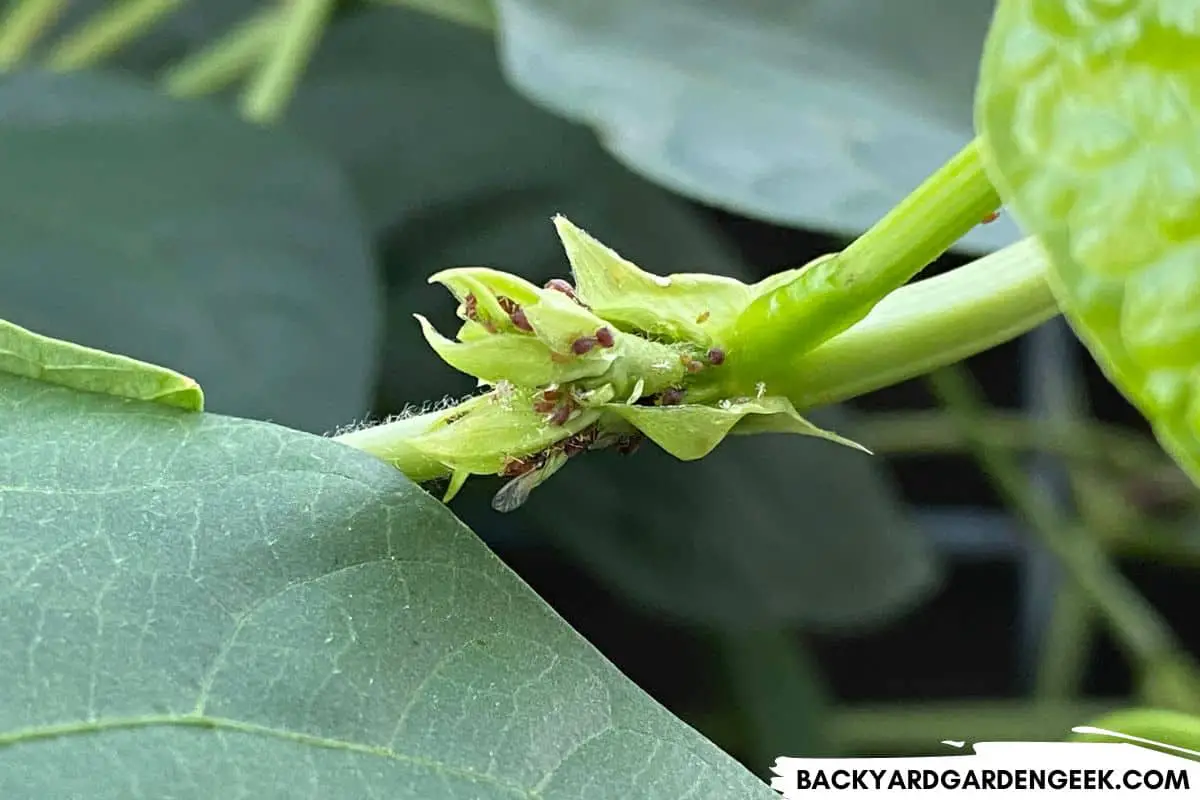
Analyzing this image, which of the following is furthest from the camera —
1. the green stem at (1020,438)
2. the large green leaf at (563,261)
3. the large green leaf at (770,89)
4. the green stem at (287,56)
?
the green stem at (1020,438)

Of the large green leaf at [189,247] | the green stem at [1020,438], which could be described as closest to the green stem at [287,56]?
the large green leaf at [189,247]

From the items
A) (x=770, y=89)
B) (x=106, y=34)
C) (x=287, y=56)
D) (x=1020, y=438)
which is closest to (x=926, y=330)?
(x=770, y=89)

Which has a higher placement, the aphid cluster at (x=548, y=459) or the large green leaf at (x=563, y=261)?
the large green leaf at (x=563, y=261)

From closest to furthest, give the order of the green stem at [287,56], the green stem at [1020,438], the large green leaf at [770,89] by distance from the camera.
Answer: the large green leaf at [770,89], the green stem at [287,56], the green stem at [1020,438]

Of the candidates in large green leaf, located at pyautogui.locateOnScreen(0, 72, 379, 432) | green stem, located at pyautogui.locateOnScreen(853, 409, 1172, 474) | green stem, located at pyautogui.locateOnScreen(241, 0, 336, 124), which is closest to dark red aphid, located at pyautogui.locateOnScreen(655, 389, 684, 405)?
large green leaf, located at pyautogui.locateOnScreen(0, 72, 379, 432)

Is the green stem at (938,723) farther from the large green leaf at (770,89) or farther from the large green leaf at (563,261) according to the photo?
the large green leaf at (770,89)

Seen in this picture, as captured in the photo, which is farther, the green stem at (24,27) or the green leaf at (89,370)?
the green stem at (24,27)
